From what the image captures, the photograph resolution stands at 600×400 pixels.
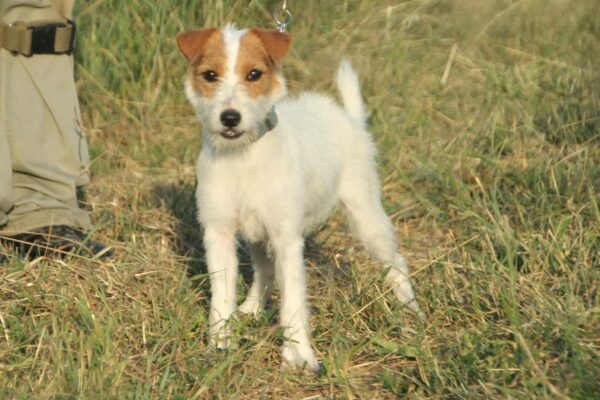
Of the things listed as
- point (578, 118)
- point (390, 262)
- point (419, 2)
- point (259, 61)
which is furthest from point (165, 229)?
point (419, 2)

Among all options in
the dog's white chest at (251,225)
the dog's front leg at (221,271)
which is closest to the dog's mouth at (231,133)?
the dog's white chest at (251,225)

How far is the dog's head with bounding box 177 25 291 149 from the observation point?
163 inches

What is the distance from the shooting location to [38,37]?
5336 mm

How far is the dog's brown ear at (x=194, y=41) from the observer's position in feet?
14.0

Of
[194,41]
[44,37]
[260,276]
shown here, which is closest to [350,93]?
[260,276]

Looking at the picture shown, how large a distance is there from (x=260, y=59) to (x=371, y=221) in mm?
1192

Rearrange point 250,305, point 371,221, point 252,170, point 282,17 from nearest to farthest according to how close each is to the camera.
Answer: point 252,170 < point 250,305 < point 371,221 < point 282,17

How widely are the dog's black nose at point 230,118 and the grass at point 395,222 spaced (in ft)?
2.67

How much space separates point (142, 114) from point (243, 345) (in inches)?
131

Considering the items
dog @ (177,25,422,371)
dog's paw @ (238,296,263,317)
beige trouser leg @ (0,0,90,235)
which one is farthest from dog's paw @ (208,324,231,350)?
beige trouser leg @ (0,0,90,235)

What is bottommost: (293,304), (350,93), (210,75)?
(293,304)

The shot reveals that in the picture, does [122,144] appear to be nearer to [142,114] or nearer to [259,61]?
[142,114]

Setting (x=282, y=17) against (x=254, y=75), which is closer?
(x=254, y=75)

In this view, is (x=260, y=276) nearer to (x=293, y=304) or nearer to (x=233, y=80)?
(x=293, y=304)
